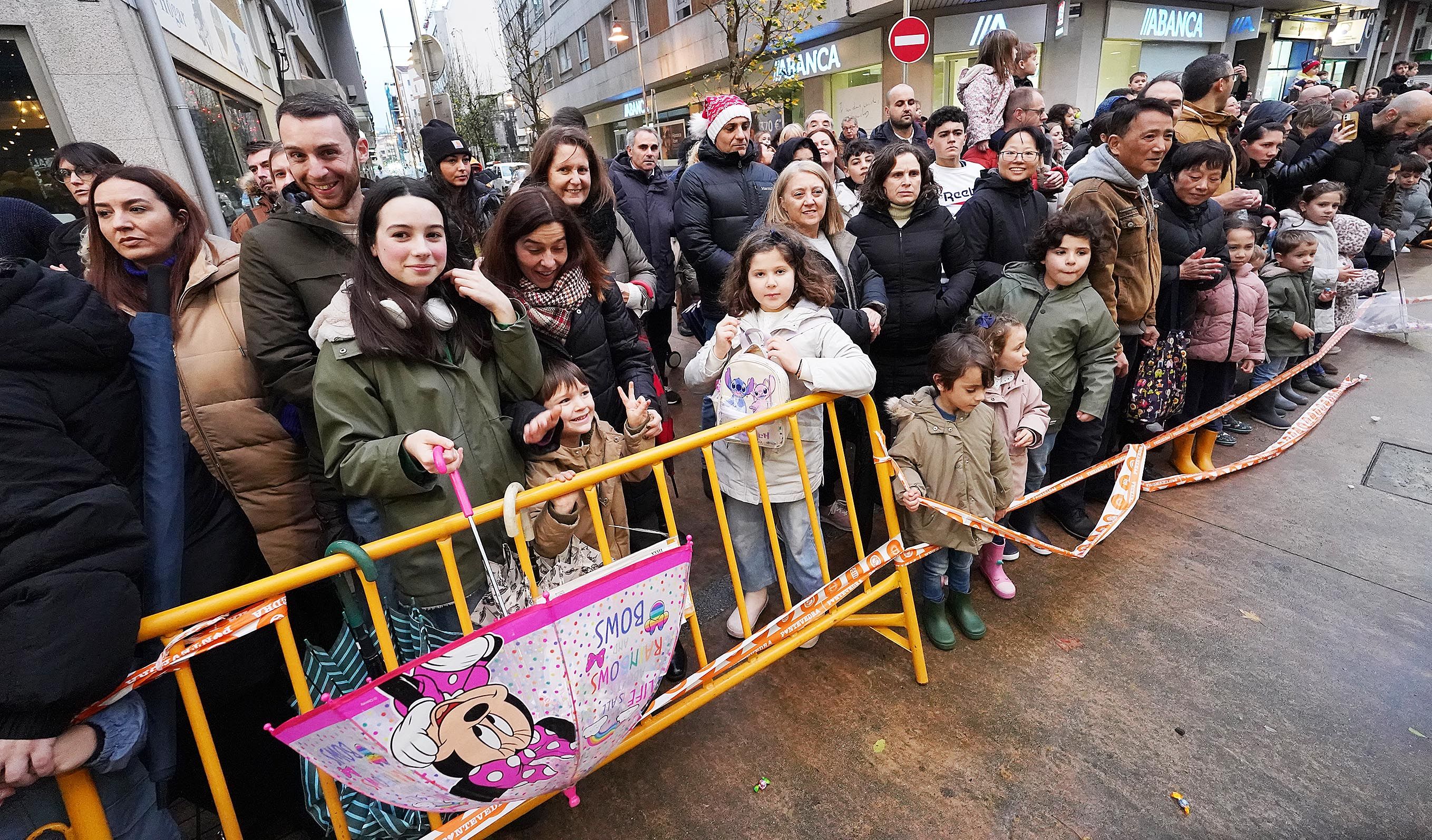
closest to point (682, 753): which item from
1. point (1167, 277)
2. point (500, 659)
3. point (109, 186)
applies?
point (500, 659)

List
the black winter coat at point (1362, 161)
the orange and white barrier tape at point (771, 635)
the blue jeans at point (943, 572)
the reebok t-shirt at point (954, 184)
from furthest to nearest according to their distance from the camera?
the black winter coat at point (1362, 161) → the reebok t-shirt at point (954, 184) → the blue jeans at point (943, 572) → the orange and white barrier tape at point (771, 635)

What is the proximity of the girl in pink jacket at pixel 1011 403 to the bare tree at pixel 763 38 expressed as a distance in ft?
36.1

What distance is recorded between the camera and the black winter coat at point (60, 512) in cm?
121

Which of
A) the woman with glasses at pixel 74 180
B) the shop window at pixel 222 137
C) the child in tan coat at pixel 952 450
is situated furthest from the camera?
the shop window at pixel 222 137

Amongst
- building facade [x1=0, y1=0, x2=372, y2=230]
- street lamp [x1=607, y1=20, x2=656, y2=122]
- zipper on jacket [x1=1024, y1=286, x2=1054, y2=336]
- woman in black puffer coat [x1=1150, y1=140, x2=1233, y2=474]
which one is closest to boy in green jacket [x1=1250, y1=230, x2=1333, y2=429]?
woman in black puffer coat [x1=1150, y1=140, x2=1233, y2=474]

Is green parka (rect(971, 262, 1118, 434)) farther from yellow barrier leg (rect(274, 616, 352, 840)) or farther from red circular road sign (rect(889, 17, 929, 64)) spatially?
red circular road sign (rect(889, 17, 929, 64))

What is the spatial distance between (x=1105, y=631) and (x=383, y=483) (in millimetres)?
3122

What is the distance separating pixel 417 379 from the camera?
1998mm

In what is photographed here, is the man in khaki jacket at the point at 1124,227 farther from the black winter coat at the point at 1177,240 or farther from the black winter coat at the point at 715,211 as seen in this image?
the black winter coat at the point at 715,211

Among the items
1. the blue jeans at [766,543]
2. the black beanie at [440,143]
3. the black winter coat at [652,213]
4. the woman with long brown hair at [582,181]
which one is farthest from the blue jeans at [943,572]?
the black beanie at [440,143]

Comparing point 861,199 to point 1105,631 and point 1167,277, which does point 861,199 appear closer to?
point 1167,277

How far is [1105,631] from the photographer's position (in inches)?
119

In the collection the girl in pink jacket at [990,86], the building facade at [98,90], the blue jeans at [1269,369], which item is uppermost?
the building facade at [98,90]

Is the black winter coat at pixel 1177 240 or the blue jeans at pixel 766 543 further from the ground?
the black winter coat at pixel 1177 240
